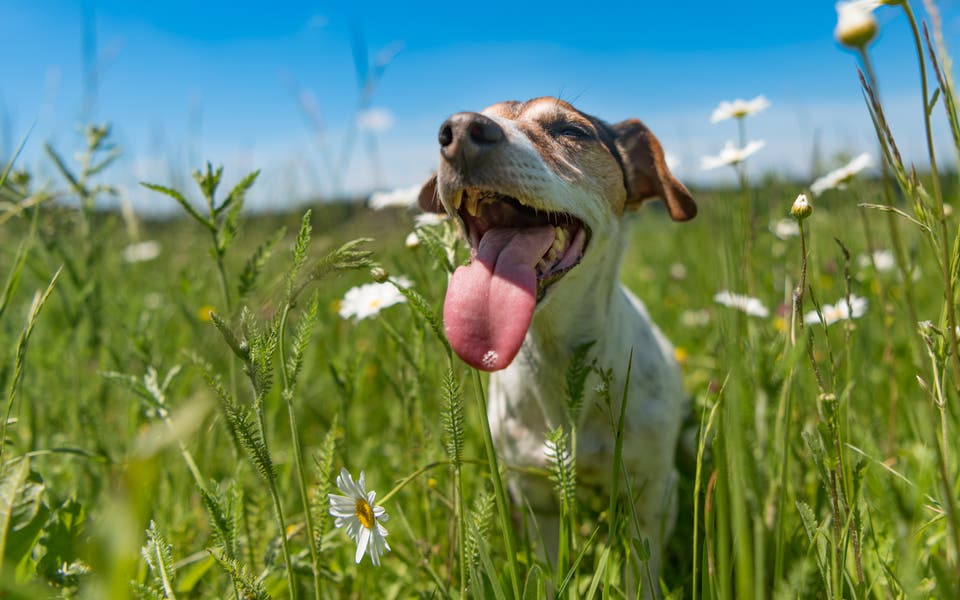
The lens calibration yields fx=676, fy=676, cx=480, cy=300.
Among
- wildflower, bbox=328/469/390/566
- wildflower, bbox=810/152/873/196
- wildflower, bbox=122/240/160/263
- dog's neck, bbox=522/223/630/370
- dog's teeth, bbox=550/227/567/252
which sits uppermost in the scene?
wildflower, bbox=810/152/873/196

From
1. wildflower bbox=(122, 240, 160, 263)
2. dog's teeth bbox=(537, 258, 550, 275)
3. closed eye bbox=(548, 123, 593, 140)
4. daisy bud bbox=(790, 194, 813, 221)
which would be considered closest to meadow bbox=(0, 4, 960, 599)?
daisy bud bbox=(790, 194, 813, 221)

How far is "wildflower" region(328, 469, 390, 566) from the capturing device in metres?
1.26

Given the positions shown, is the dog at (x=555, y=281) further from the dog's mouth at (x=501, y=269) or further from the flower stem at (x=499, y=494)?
the flower stem at (x=499, y=494)

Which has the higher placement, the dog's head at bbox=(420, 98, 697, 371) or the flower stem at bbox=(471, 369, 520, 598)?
the dog's head at bbox=(420, 98, 697, 371)

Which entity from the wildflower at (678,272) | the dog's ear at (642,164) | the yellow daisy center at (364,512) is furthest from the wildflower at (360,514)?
the wildflower at (678,272)

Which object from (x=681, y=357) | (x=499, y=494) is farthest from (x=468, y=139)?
(x=681, y=357)

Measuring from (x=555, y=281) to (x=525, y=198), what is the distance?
257 mm

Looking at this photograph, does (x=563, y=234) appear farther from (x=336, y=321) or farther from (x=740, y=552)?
(x=336, y=321)

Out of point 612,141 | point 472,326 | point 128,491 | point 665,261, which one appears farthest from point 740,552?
point 665,261

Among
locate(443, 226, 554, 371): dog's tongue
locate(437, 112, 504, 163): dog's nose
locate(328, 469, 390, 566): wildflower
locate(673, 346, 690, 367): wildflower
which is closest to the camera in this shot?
locate(328, 469, 390, 566): wildflower

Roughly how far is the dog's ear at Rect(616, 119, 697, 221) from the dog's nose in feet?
2.82

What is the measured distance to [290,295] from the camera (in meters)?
1.08

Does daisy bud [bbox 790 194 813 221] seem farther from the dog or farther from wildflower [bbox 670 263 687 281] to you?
wildflower [bbox 670 263 687 281]

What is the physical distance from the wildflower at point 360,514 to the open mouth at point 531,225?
0.78 m
